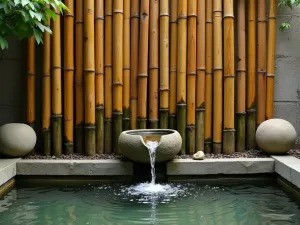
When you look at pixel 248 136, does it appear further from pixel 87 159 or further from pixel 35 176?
pixel 35 176

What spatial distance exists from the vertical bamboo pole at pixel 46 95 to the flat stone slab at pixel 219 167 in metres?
1.66

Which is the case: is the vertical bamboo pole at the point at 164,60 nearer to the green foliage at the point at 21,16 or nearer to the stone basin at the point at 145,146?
the stone basin at the point at 145,146

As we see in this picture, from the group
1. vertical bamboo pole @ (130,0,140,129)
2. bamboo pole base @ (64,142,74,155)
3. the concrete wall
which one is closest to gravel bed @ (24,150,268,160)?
bamboo pole base @ (64,142,74,155)

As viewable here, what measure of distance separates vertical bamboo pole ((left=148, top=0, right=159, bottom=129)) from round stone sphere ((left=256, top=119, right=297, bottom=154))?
139 centimetres

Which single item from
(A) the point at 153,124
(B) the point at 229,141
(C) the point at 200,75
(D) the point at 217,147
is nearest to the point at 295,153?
(B) the point at 229,141

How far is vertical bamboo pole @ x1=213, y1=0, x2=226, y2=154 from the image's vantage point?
216 inches

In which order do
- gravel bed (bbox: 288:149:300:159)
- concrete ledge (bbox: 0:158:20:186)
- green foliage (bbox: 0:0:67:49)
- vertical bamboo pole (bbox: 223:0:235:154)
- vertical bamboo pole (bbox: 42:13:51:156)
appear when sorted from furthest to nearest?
vertical bamboo pole (bbox: 223:0:235:154), vertical bamboo pole (bbox: 42:13:51:156), gravel bed (bbox: 288:149:300:159), concrete ledge (bbox: 0:158:20:186), green foliage (bbox: 0:0:67:49)

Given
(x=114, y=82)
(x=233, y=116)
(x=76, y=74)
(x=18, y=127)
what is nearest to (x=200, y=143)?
(x=233, y=116)

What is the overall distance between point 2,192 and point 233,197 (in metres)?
2.33

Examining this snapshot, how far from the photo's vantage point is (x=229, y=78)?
18.0 ft

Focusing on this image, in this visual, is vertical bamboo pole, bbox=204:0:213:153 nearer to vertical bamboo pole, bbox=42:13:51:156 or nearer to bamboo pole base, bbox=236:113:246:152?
bamboo pole base, bbox=236:113:246:152

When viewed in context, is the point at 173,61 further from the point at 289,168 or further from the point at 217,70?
the point at 289,168

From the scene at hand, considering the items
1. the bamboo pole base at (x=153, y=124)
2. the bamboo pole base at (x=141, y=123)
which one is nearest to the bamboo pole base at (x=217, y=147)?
the bamboo pole base at (x=153, y=124)

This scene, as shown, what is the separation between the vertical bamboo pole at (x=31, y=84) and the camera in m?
5.45
